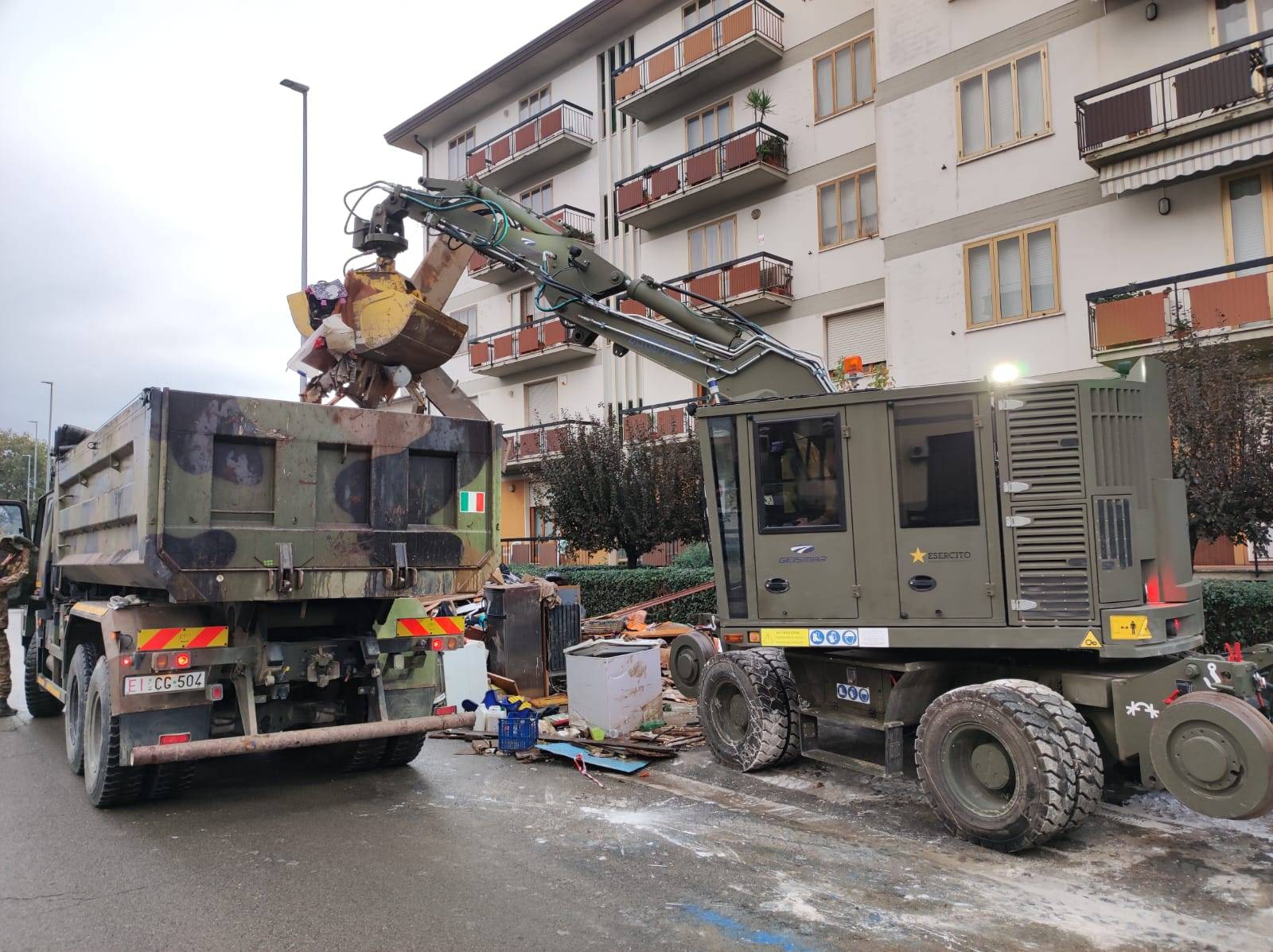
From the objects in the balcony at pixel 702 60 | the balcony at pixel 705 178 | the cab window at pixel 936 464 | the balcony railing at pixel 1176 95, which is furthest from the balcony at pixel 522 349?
the cab window at pixel 936 464

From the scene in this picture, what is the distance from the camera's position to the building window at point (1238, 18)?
13.5 m

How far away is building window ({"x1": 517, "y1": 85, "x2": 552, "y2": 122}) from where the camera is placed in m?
28.1

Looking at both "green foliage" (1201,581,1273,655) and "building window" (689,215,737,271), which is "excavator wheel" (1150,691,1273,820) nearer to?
"green foliage" (1201,581,1273,655)

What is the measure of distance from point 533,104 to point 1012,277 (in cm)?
1796

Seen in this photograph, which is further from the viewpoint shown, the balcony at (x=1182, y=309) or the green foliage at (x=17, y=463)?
the green foliage at (x=17, y=463)

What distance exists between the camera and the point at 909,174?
17703 mm

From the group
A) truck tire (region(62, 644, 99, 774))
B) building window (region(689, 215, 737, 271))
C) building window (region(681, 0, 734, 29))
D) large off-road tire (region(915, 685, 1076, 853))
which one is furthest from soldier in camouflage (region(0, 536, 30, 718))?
building window (region(681, 0, 734, 29))

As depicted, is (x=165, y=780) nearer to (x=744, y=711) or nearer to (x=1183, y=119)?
(x=744, y=711)

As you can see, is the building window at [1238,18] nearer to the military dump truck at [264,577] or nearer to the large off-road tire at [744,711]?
the large off-road tire at [744,711]

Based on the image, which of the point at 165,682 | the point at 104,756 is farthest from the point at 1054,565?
the point at 104,756

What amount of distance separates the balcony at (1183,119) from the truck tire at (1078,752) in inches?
460

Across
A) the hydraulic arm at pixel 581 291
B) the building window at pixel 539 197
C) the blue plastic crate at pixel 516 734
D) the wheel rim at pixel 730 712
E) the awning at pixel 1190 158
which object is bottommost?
the blue plastic crate at pixel 516 734

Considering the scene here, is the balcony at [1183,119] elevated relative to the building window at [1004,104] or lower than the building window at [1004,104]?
lower

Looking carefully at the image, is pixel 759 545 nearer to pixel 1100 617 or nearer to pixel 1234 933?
pixel 1100 617
